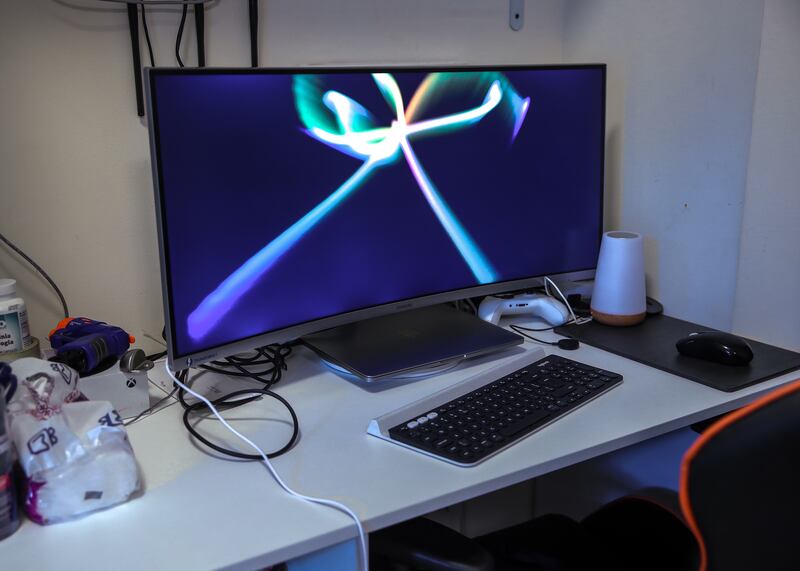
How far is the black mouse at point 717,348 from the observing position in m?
1.27

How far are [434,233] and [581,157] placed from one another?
0.37m

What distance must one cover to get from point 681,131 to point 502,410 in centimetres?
75

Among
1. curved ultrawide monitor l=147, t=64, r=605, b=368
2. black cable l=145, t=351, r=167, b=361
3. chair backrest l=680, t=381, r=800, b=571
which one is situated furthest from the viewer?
black cable l=145, t=351, r=167, b=361

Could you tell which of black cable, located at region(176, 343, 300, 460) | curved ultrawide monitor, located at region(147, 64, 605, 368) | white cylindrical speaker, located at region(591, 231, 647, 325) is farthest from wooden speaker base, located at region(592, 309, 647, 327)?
black cable, located at region(176, 343, 300, 460)

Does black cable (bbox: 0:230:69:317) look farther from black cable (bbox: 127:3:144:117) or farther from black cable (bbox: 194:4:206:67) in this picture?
black cable (bbox: 194:4:206:67)

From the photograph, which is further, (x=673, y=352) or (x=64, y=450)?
(x=673, y=352)

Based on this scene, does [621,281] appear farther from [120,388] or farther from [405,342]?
[120,388]

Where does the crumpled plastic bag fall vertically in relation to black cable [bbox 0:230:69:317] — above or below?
below

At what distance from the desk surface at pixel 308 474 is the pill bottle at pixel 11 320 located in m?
0.25

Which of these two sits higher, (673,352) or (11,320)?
(11,320)

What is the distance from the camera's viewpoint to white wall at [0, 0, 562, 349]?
1.23 metres

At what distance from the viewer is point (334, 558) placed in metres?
0.90

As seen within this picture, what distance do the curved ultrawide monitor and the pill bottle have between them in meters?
0.29

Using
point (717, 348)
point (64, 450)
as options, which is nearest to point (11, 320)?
point (64, 450)
